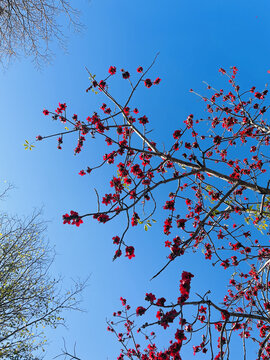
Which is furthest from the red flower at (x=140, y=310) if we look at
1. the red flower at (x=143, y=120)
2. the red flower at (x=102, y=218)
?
the red flower at (x=143, y=120)

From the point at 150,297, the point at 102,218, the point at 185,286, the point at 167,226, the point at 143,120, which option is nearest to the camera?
the point at 185,286

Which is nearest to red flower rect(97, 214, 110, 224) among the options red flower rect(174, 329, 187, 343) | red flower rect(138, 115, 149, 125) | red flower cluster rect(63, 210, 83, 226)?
red flower cluster rect(63, 210, 83, 226)

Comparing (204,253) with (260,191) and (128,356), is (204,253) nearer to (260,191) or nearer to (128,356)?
(260,191)

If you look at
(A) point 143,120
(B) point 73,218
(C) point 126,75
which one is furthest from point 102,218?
(C) point 126,75

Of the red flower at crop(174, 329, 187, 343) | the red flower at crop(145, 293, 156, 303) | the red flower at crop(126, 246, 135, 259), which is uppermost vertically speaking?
the red flower at crop(126, 246, 135, 259)

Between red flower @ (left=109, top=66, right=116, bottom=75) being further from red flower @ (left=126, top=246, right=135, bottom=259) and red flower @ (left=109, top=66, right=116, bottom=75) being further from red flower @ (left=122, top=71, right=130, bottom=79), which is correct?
red flower @ (left=126, top=246, right=135, bottom=259)

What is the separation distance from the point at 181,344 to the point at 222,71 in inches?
203

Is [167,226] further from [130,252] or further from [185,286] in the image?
[185,286]

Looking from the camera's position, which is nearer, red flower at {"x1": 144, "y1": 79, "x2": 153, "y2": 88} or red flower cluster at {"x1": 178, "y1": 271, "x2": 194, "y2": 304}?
red flower cluster at {"x1": 178, "y1": 271, "x2": 194, "y2": 304}

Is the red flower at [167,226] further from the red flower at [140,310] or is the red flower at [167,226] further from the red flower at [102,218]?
the red flower at [140,310]

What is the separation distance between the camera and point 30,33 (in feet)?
19.8

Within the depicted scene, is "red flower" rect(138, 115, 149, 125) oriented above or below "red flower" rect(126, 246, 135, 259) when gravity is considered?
above

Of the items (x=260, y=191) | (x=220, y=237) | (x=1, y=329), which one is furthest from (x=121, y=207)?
(x=1, y=329)

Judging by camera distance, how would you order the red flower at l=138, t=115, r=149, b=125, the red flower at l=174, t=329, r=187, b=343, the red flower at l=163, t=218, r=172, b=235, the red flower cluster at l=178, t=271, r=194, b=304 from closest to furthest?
the red flower cluster at l=178, t=271, r=194, b=304, the red flower at l=174, t=329, r=187, b=343, the red flower at l=163, t=218, r=172, b=235, the red flower at l=138, t=115, r=149, b=125
